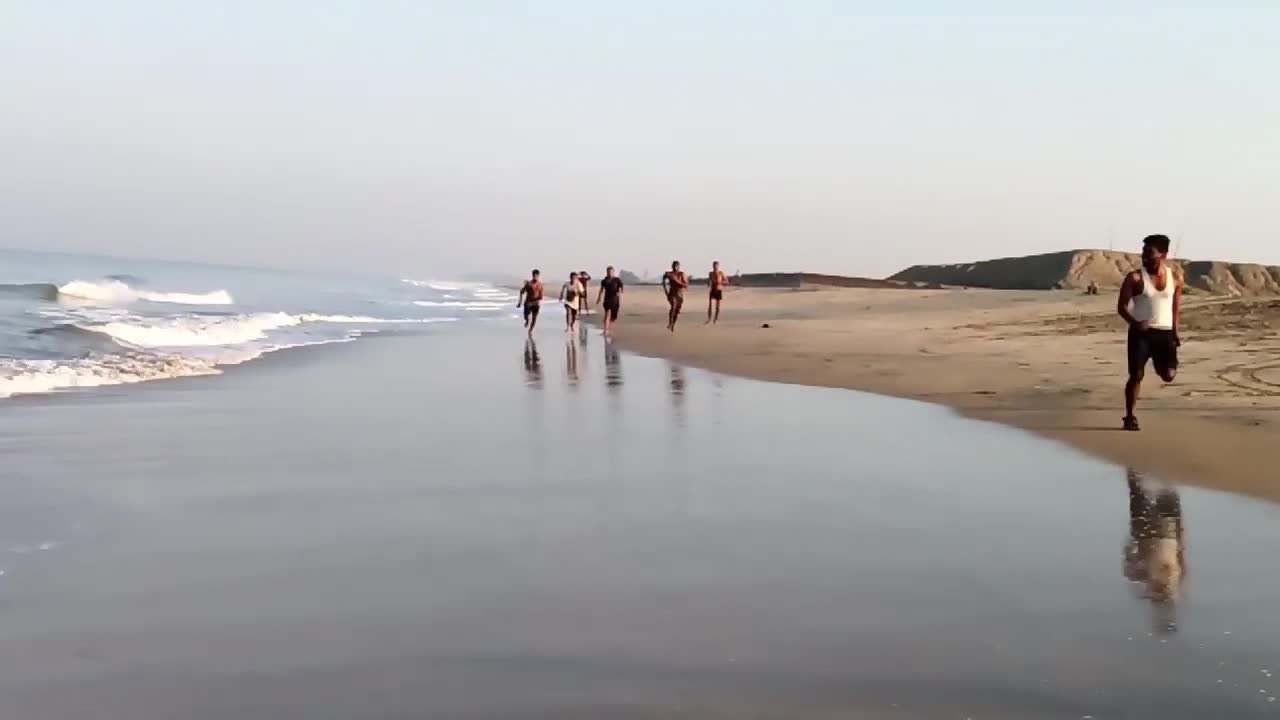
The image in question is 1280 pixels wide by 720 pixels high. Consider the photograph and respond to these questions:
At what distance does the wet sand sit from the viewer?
3.61 metres

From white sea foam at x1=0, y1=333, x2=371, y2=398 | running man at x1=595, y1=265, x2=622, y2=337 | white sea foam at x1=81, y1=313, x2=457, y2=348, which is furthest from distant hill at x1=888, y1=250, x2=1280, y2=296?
white sea foam at x1=0, y1=333, x2=371, y2=398

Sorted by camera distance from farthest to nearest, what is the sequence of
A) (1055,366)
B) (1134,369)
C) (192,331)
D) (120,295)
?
1. (120,295)
2. (192,331)
3. (1055,366)
4. (1134,369)

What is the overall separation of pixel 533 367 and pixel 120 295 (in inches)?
1780

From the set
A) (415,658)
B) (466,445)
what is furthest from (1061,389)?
(415,658)

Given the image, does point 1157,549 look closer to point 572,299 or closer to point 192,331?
point 192,331

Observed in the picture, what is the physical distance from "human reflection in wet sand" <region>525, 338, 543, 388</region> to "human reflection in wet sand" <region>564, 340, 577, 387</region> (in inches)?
15.0

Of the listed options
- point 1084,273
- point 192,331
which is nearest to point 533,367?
point 192,331

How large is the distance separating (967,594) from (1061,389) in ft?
27.7

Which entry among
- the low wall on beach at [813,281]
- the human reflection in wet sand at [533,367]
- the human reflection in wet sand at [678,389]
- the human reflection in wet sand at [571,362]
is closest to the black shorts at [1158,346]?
the human reflection in wet sand at [678,389]

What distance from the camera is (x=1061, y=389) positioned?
12523mm

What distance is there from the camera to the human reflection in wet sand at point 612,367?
14.6 m

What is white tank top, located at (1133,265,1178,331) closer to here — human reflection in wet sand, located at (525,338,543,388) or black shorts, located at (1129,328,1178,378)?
black shorts, located at (1129,328,1178,378)

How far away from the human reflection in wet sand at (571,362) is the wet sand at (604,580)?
5.56 meters

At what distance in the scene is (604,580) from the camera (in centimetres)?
489
